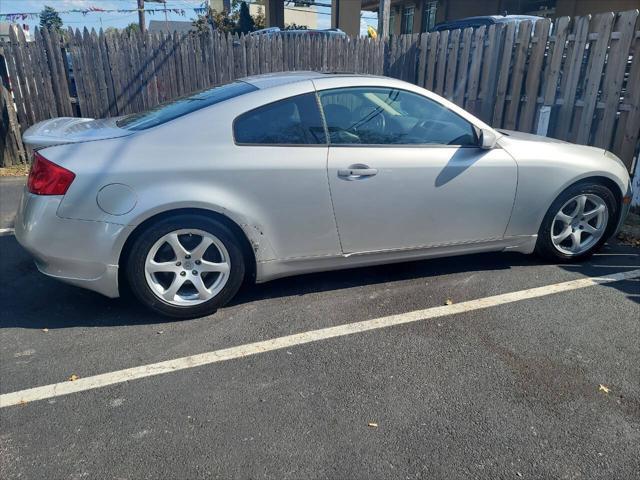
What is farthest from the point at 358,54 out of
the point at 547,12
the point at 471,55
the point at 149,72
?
the point at 547,12

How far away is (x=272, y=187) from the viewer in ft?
11.0

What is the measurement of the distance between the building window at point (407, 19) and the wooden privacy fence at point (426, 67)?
14226 millimetres

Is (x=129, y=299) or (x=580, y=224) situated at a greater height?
(x=580, y=224)

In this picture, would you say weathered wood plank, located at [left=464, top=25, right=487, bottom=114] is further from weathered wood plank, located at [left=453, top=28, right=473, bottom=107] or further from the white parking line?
the white parking line

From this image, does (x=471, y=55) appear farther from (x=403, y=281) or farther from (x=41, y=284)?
(x=41, y=284)

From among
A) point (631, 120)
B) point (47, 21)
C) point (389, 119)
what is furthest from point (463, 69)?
point (47, 21)

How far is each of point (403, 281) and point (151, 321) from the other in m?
1.97

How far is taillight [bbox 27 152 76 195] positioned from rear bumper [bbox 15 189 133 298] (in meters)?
0.04

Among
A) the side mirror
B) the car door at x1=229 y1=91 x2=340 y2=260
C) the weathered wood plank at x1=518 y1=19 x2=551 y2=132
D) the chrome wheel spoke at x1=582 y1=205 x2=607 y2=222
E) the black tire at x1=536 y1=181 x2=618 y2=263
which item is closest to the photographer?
the car door at x1=229 y1=91 x2=340 y2=260

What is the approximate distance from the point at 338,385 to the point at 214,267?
4.02 ft

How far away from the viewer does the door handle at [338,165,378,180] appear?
11.4ft

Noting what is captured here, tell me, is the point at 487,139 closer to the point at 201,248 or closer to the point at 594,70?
the point at 201,248

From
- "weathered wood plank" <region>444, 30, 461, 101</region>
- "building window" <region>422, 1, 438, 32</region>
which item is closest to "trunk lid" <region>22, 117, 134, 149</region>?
"weathered wood plank" <region>444, 30, 461, 101</region>

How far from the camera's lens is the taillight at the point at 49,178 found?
308 cm
